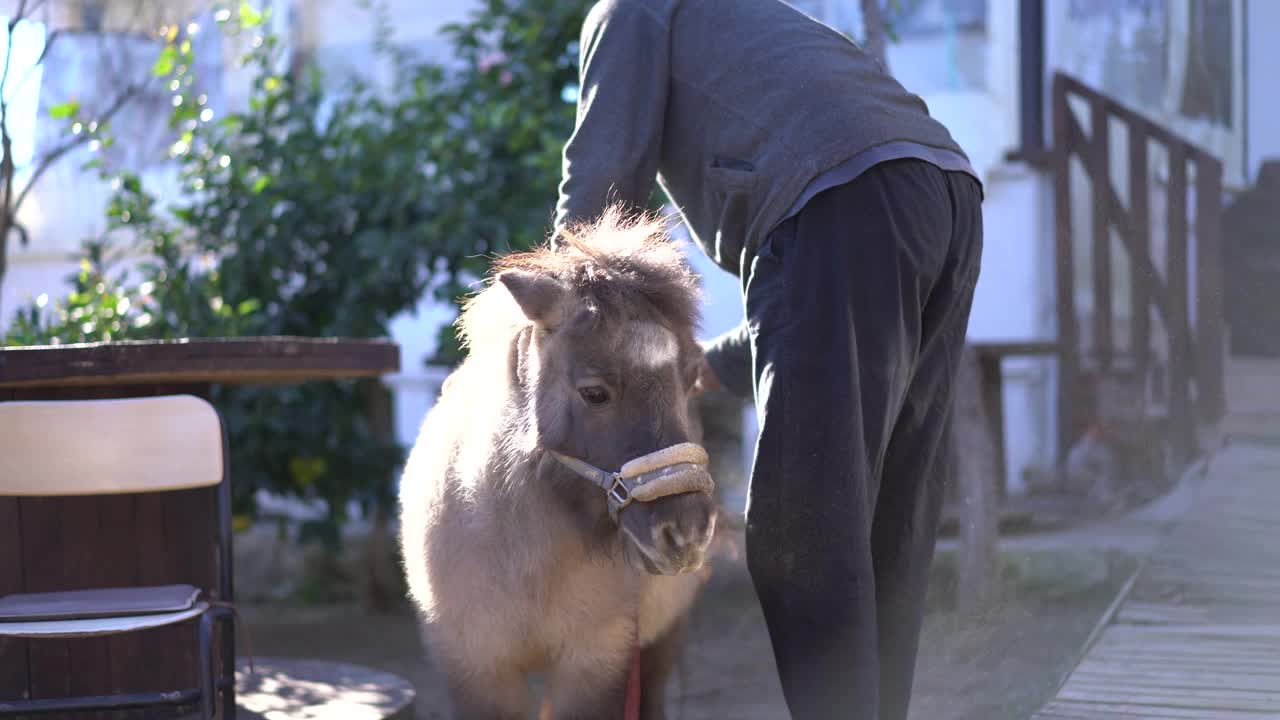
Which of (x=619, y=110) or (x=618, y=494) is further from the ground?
(x=619, y=110)

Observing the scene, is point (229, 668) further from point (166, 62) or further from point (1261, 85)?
point (1261, 85)

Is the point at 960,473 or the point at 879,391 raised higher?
the point at 879,391

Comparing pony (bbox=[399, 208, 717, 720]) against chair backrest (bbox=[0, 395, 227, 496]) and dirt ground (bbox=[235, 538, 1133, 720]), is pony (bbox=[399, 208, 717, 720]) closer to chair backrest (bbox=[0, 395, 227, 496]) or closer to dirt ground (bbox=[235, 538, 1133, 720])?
chair backrest (bbox=[0, 395, 227, 496])

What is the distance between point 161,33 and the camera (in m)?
5.39

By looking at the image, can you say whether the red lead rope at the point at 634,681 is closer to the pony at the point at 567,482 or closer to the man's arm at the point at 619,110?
the pony at the point at 567,482

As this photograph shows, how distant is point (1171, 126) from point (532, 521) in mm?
3201

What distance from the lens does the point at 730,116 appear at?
2.48m

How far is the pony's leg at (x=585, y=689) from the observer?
2684mm

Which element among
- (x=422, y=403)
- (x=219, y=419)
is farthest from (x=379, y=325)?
(x=219, y=419)

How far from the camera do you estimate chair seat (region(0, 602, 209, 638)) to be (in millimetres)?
2674

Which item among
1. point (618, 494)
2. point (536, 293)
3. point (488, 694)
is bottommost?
point (488, 694)

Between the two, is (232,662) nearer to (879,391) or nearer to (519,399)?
(519,399)

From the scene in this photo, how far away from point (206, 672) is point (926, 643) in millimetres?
2094

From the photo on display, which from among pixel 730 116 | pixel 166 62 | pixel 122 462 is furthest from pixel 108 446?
pixel 166 62
